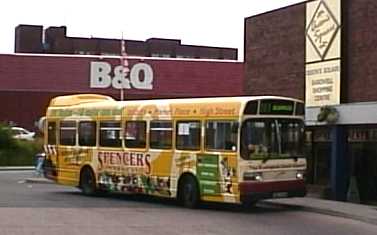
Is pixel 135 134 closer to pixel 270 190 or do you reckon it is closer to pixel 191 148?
pixel 191 148

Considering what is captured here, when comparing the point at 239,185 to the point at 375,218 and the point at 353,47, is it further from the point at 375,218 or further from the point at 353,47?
the point at 353,47

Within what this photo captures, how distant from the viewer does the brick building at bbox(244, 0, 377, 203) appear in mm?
23781

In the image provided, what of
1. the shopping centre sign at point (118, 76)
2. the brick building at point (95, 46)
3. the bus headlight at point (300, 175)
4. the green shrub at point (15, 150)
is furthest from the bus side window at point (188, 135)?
the brick building at point (95, 46)

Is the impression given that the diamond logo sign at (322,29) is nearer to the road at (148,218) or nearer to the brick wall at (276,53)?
the brick wall at (276,53)

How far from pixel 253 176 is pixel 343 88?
4.49m

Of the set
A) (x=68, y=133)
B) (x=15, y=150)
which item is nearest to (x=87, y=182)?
(x=68, y=133)

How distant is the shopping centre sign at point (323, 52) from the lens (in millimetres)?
24922

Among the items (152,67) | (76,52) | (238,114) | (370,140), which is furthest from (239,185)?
(76,52)

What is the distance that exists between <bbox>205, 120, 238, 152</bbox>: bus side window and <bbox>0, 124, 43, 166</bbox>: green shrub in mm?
30992

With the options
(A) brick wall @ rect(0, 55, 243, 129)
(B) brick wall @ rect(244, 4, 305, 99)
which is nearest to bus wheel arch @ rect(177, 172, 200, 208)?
(B) brick wall @ rect(244, 4, 305, 99)

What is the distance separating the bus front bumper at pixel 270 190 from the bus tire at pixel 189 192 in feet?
5.51

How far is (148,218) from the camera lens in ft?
65.6

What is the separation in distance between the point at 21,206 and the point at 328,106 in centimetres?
834

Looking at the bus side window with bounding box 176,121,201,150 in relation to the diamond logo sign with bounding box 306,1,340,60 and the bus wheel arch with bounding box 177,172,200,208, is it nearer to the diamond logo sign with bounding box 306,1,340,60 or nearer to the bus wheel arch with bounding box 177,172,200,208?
the bus wheel arch with bounding box 177,172,200,208
